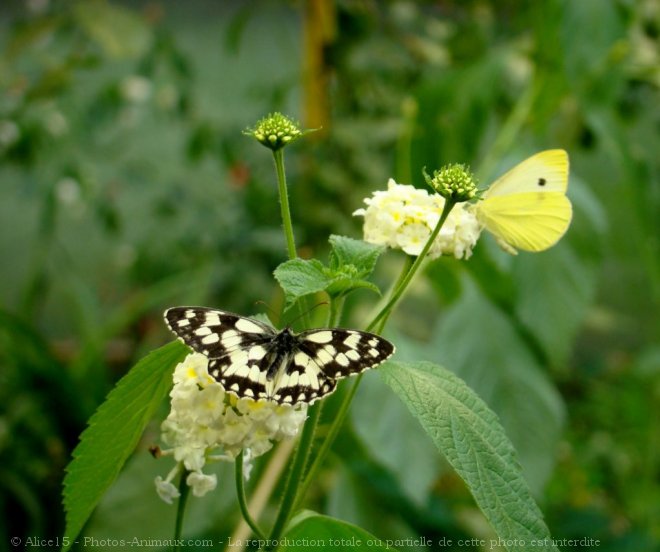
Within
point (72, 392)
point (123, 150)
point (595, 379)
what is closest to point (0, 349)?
point (72, 392)

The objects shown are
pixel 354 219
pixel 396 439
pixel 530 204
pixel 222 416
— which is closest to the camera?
pixel 222 416

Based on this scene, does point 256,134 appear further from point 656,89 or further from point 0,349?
point 0,349

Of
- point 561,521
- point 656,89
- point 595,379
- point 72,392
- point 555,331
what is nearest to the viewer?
point 555,331

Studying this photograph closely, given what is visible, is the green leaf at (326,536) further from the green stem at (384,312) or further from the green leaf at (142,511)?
the green leaf at (142,511)

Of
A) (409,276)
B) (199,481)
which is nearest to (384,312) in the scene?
(409,276)

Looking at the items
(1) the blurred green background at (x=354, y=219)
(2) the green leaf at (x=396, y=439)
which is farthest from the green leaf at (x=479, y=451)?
(2) the green leaf at (x=396, y=439)

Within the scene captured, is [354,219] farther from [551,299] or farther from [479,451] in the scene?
[479,451]
